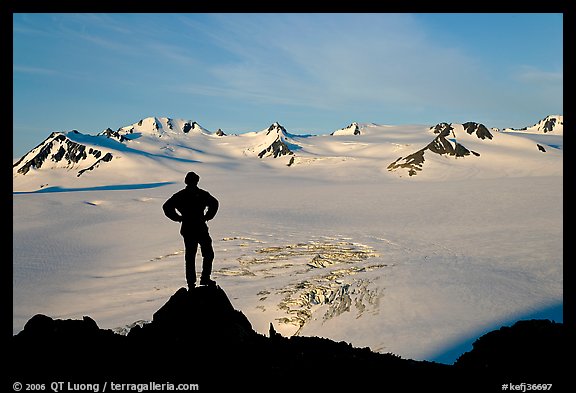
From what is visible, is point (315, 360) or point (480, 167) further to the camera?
point (480, 167)

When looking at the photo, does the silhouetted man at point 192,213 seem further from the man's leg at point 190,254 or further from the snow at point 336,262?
the snow at point 336,262

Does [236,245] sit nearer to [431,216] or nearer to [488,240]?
[488,240]

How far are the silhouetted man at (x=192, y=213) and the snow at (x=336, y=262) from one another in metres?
12.3

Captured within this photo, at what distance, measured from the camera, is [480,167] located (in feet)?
393

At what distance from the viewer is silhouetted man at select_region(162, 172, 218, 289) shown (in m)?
7.37

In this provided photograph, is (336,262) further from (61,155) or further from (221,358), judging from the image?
(61,155)

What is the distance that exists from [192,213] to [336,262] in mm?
27023

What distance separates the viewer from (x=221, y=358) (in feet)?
20.6

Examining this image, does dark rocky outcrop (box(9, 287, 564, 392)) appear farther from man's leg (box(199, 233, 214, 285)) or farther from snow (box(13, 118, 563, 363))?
snow (box(13, 118, 563, 363))

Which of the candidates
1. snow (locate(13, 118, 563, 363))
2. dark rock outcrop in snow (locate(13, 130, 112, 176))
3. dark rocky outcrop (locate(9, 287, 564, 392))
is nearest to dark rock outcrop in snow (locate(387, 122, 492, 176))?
snow (locate(13, 118, 563, 363))

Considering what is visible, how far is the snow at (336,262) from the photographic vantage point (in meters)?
21.1

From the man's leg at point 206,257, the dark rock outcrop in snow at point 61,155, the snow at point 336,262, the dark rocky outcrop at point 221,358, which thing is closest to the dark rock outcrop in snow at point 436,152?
the snow at point 336,262

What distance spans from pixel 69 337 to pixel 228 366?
263cm
